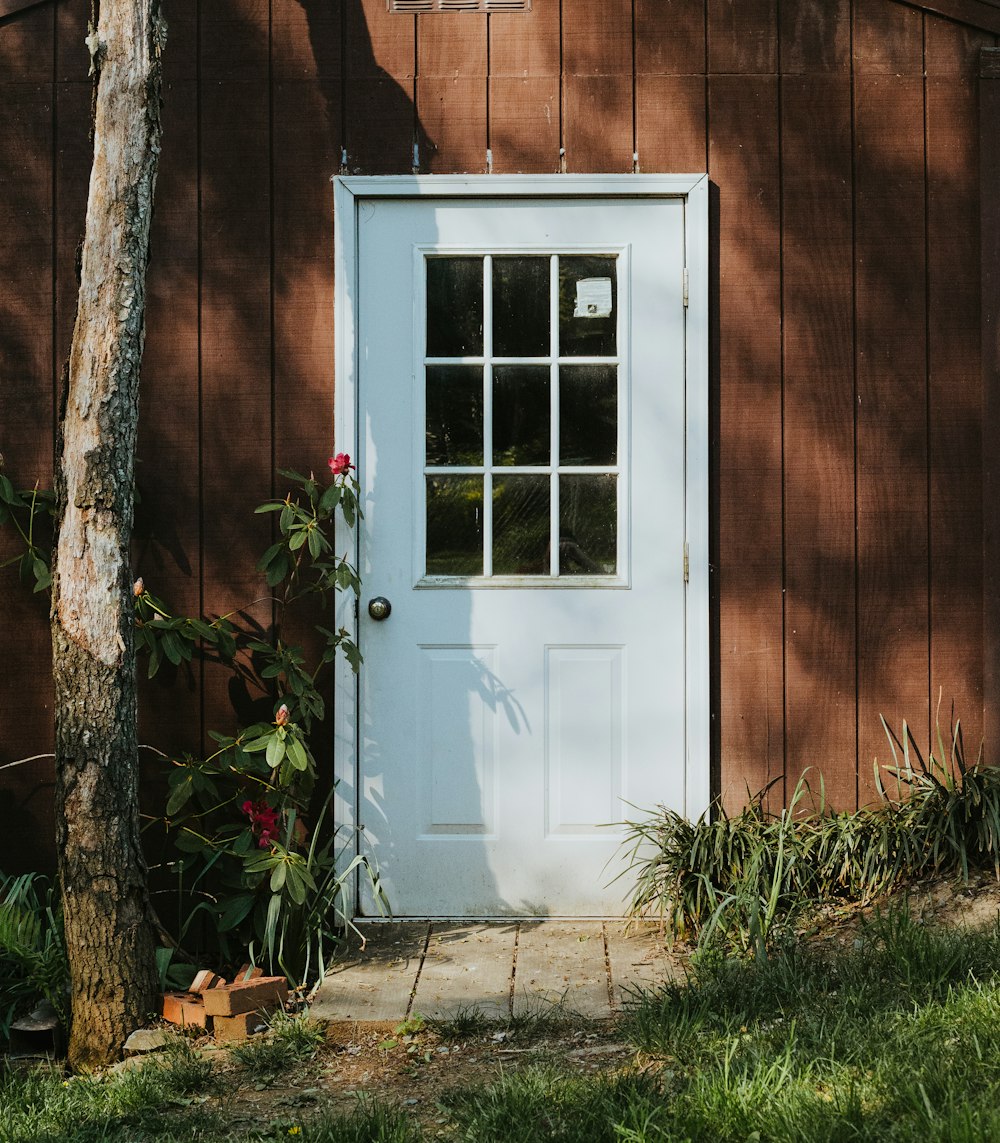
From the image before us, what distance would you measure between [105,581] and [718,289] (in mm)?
2172

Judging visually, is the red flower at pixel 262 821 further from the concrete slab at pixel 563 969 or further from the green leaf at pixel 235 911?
the concrete slab at pixel 563 969

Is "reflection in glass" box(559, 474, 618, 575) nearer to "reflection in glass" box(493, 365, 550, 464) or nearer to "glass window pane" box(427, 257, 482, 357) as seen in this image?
"reflection in glass" box(493, 365, 550, 464)

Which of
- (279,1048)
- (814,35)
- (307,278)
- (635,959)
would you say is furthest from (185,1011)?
(814,35)

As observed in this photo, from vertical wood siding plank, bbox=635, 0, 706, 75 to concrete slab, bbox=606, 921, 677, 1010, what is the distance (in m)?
2.78

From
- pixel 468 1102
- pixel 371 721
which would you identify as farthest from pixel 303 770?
pixel 468 1102

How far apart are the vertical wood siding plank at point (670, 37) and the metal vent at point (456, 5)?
387 mm

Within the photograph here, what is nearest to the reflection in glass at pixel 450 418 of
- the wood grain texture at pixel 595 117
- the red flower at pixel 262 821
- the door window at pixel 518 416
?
the door window at pixel 518 416

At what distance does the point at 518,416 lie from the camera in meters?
4.02

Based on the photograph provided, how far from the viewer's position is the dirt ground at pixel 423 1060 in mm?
2775

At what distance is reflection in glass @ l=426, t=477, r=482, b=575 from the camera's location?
4016 millimetres

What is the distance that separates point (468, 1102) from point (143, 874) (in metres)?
1.13

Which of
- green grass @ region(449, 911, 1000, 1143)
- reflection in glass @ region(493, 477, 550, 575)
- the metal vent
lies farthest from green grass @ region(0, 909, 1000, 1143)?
the metal vent

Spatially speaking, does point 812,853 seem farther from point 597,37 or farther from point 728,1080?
point 597,37

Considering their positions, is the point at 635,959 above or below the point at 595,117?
below
